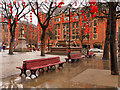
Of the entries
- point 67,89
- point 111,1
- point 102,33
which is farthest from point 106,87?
point 102,33

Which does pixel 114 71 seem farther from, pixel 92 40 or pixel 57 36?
pixel 57 36

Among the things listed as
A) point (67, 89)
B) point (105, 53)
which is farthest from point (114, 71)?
point (105, 53)

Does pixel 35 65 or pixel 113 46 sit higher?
pixel 113 46

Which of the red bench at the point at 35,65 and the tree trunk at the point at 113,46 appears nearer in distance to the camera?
the red bench at the point at 35,65

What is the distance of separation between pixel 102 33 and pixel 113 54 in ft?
165

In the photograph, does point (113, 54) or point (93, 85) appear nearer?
point (93, 85)

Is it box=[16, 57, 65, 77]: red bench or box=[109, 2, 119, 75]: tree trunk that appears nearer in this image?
box=[16, 57, 65, 77]: red bench

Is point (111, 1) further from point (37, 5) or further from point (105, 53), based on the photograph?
point (37, 5)

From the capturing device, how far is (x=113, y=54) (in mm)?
7219

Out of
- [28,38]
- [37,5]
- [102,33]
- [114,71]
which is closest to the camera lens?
[114,71]

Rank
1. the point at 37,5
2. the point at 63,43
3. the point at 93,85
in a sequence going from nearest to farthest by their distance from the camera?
the point at 93,85
the point at 37,5
the point at 63,43

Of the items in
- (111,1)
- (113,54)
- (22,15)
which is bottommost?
(113,54)

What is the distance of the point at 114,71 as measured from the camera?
7.07m

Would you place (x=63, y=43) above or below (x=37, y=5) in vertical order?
below
